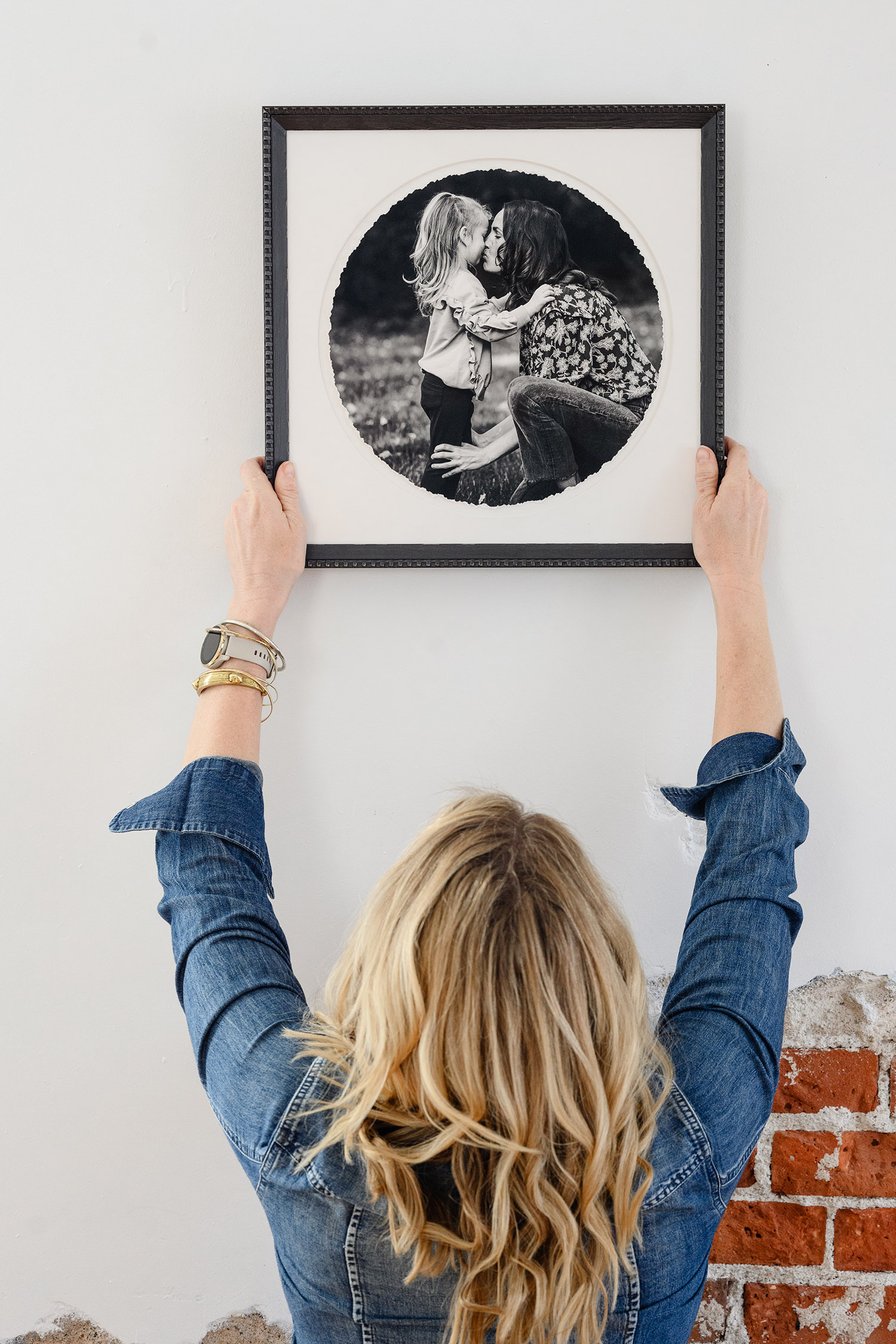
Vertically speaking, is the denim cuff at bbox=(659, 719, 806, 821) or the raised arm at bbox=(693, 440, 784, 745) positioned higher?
the raised arm at bbox=(693, 440, 784, 745)

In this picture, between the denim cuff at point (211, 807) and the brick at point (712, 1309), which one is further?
the brick at point (712, 1309)

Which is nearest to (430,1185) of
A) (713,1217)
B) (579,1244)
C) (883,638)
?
(579,1244)

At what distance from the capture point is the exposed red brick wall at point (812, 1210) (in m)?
1.02

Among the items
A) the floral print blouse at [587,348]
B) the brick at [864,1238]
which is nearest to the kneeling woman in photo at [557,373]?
the floral print blouse at [587,348]

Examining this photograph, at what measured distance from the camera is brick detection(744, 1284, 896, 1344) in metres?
1.03

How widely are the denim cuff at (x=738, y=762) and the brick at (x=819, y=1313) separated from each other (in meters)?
0.66

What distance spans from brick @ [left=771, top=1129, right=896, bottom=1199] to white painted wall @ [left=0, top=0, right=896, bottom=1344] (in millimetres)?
202

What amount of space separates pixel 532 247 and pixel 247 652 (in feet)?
1.85

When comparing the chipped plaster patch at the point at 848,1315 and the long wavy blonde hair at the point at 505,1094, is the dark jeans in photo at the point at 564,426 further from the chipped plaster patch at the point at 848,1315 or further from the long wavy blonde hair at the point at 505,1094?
the chipped plaster patch at the point at 848,1315

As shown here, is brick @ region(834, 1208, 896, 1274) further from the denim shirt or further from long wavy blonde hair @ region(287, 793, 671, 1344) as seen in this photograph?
long wavy blonde hair @ region(287, 793, 671, 1344)

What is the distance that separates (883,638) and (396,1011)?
0.77 m

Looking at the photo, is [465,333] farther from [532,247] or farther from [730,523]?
[730,523]

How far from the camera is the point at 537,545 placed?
968 mm

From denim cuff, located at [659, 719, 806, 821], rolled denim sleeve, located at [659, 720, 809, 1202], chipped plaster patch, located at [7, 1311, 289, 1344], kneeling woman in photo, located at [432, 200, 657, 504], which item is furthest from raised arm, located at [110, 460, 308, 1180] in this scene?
chipped plaster patch, located at [7, 1311, 289, 1344]
